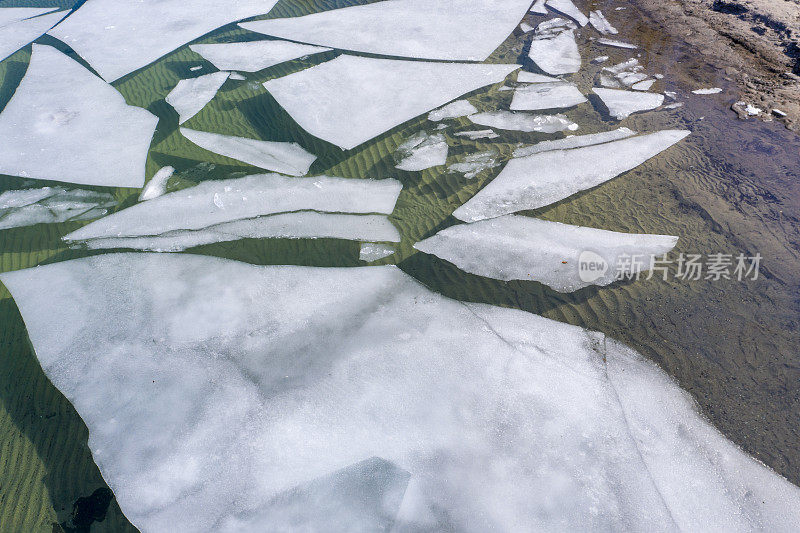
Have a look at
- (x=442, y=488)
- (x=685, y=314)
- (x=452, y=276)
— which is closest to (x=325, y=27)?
(x=452, y=276)

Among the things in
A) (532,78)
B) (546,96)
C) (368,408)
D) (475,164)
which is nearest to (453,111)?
(475,164)

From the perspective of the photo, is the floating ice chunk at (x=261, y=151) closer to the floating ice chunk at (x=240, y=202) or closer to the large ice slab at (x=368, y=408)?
the floating ice chunk at (x=240, y=202)

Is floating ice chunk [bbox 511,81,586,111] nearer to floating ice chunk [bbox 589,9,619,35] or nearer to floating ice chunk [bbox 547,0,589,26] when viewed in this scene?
floating ice chunk [bbox 589,9,619,35]

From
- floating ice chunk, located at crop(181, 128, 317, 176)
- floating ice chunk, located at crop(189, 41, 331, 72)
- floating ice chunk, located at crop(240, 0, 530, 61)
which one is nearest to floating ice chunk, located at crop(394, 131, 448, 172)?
floating ice chunk, located at crop(181, 128, 317, 176)

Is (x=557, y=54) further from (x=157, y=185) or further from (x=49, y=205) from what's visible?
(x=49, y=205)

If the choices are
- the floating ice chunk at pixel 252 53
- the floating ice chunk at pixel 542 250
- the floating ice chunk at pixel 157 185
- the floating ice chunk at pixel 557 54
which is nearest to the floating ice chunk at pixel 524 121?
the floating ice chunk at pixel 557 54
